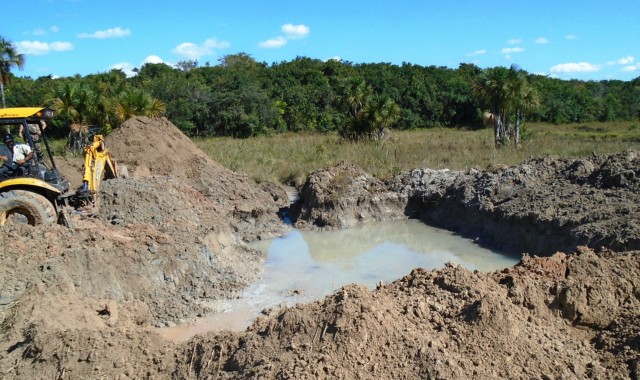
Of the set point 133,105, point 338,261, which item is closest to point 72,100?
point 133,105

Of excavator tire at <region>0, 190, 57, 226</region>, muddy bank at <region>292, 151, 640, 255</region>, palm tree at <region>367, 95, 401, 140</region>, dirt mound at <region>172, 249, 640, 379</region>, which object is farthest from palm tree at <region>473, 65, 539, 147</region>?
excavator tire at <region>0, 190, 57, 226</region>

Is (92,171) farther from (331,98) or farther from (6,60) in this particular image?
(331,98)

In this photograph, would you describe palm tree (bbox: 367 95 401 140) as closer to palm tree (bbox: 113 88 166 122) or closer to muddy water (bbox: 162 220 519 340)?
palm tree (bbox: 113 88 166 122)

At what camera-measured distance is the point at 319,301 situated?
6.68 m

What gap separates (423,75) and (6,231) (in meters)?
51.2

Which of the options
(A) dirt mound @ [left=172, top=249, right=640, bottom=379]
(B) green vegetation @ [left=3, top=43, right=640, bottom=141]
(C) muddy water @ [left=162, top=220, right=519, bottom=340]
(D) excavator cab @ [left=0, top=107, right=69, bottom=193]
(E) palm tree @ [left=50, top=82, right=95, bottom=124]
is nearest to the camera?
(A) dirt mound @ [left=172, top=249, right=640, bottom=379]

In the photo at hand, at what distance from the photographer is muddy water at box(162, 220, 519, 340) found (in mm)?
9812

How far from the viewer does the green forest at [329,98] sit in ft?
101

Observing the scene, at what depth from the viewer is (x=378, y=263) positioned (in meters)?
12.8

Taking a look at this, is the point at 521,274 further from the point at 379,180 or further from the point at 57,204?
the point at 379,180

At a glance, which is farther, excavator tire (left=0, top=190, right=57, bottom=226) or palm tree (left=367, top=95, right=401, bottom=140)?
palm tree (left=367, top=95, right=401, bottom=140)

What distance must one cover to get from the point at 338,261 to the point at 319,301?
6391mm

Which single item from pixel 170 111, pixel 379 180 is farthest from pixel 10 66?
pixel 379 180

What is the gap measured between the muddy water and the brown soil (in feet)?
1.46
